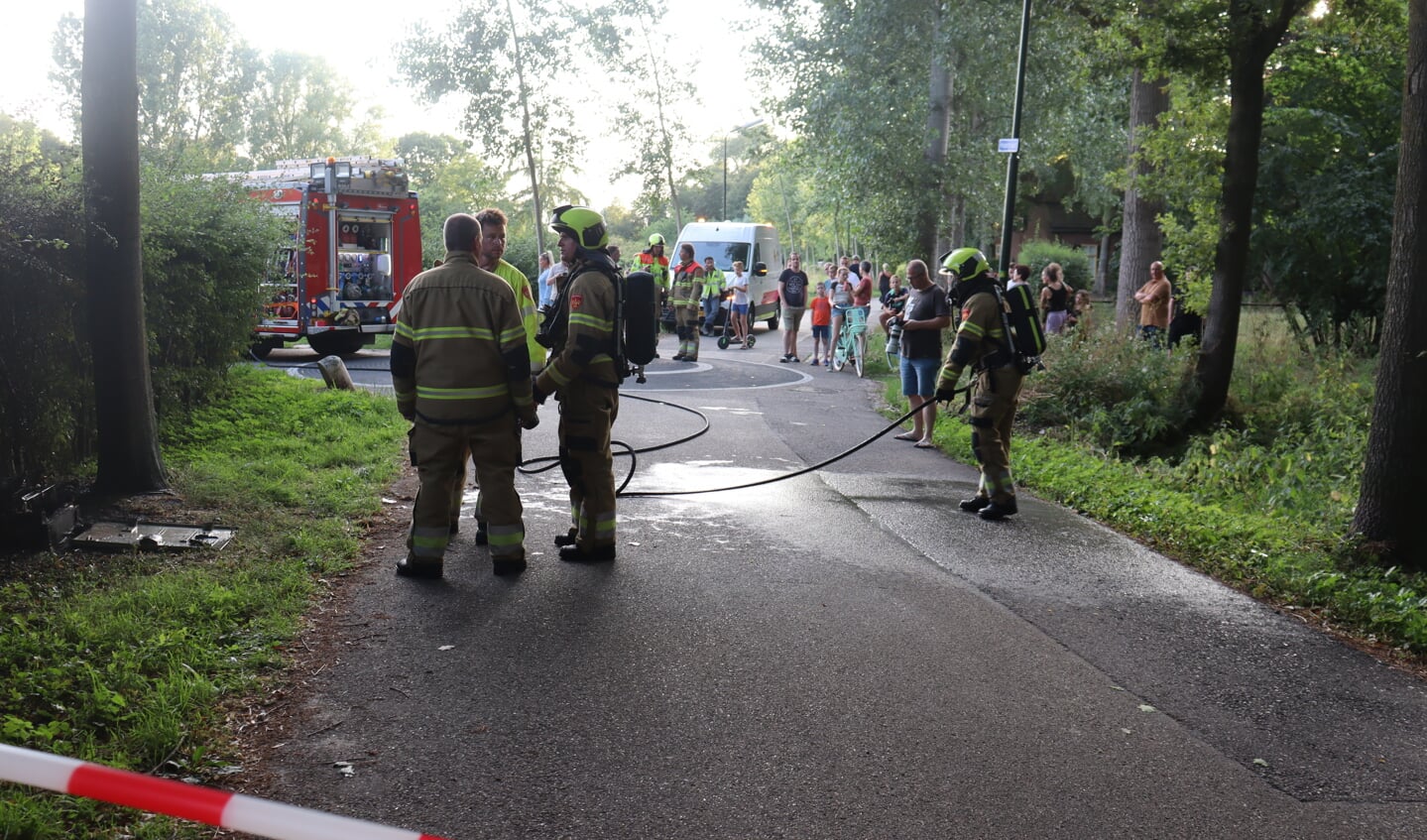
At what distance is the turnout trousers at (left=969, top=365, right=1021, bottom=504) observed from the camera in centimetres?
871

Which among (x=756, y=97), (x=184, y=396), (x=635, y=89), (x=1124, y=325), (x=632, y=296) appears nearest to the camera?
(x=632, y=296)

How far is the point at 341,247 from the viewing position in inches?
771

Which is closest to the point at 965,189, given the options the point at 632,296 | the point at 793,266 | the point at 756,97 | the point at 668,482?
the point at 793,266

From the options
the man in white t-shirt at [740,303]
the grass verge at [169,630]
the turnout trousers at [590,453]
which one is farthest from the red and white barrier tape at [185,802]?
the man in white t-shirt at [740,303]

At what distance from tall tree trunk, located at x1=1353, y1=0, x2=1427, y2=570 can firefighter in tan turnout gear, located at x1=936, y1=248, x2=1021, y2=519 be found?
2.38m

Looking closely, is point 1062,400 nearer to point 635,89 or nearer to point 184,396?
point 184,396

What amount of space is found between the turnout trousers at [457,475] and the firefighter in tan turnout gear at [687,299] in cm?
1438

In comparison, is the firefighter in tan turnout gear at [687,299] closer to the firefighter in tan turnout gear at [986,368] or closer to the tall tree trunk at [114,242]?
the firefighter in tan turnout gear at [986,368]

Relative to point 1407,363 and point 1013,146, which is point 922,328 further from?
point 1013,146

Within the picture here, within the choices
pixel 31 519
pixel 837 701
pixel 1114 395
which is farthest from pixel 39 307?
pixel 1114 395

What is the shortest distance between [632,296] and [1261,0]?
840cm

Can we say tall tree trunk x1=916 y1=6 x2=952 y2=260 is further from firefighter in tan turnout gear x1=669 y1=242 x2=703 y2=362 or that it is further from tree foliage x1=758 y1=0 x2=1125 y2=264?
firefighter in tan turnout gear x1=669 y1=242 x2=703 y2=362

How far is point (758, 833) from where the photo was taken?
3602mm

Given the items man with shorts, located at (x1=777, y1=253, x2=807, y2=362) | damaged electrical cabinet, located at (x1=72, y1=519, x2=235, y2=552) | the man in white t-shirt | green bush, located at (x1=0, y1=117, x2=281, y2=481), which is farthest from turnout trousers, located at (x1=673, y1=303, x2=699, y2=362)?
damaged electrical cabinet, located at (x1=72, y1=519, x2=235, y2=552)
